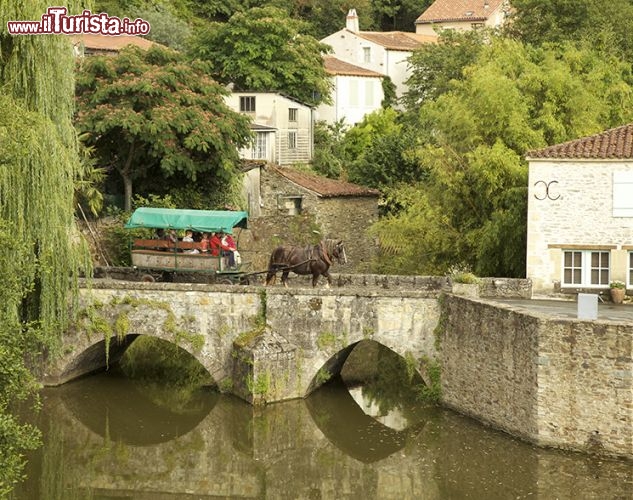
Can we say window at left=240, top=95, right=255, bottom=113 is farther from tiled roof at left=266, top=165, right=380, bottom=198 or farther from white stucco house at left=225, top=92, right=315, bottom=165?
tiled roof at left=266, top=165, right=380, bottom=198

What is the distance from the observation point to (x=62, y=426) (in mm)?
29766

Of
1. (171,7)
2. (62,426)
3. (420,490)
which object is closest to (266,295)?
(62,426)

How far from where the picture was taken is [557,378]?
26.7m

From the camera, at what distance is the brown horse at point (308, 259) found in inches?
1302

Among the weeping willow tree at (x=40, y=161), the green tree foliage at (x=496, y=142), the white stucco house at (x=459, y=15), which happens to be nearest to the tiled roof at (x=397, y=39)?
the white stucco house at (x=459, y=15)

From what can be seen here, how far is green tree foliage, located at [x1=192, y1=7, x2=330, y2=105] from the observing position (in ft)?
179

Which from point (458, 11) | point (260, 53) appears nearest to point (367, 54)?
point (458, 11)

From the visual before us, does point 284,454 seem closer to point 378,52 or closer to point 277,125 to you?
point 277,125

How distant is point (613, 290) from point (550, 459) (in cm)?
648

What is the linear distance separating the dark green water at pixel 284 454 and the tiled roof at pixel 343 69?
3226 cm

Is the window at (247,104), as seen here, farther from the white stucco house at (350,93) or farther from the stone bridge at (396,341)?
the stone bridge at (396,341)

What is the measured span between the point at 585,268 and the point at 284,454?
946 centimetres

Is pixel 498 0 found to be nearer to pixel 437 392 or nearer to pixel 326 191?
pixel 326 191

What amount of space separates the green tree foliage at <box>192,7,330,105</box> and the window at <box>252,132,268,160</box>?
104 inches
